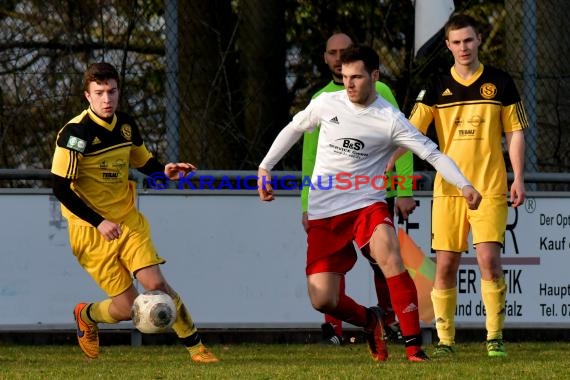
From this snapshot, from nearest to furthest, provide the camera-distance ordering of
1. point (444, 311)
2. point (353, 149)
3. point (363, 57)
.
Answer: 1. point (363, 57)
2. point (353, 149)
3. point (444, 311)

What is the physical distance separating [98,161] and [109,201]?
0.87ft

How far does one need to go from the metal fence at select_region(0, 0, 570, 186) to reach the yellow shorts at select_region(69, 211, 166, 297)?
2490mm

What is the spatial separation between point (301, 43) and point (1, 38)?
307 cm

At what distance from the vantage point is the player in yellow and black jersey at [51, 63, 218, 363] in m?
8.85

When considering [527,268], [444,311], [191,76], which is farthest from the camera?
[191,76]

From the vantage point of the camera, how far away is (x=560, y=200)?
37.2 ft

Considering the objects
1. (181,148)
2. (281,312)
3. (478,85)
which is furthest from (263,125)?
(478,85)

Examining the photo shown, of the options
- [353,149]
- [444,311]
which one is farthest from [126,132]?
[444,311]

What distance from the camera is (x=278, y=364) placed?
29.3 feet

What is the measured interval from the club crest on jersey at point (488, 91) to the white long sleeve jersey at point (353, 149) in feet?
2.78

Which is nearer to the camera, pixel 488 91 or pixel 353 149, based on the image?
pixel 353 149

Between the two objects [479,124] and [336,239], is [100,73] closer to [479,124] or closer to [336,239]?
[336,239]

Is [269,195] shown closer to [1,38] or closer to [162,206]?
[162,206]

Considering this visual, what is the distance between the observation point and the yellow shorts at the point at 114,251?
8.95 metres
